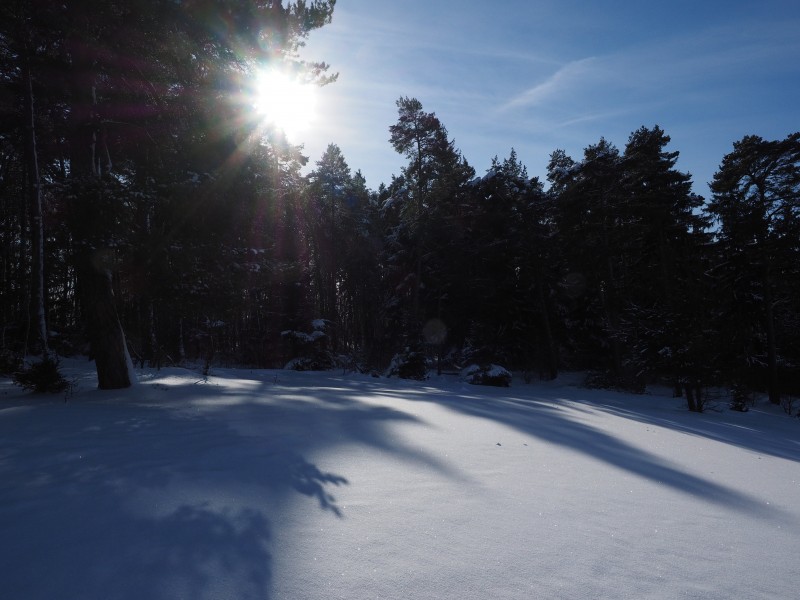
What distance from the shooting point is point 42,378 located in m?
8.02

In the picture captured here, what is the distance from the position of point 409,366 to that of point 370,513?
17001mm

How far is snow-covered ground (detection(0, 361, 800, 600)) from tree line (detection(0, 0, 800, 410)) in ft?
14.3

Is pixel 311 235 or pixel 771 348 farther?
pixel 311 235

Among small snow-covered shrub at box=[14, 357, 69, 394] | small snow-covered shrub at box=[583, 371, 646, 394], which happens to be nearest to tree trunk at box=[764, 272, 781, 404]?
small snow-covered shrub at box=[583, 371, 646, 394]

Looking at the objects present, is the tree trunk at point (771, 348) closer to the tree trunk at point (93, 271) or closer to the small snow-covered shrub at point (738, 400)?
the small snow-covered shrub at point (738, 400)

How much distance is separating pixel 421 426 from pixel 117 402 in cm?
494

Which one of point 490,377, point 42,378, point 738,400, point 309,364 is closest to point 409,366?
point 490,377

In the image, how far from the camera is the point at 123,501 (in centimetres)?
307

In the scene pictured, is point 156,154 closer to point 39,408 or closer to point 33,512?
point 39,408

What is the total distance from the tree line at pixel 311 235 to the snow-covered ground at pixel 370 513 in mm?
4371

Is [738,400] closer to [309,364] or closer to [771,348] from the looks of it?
[771,348]

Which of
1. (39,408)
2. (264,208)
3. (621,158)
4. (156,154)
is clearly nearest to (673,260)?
(621,158)

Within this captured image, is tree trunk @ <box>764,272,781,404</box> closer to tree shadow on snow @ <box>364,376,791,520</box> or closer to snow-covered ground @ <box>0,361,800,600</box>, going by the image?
tree shadow on snow @ <box>364,376,791,520</box>

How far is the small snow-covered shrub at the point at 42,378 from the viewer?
8.00 meters
